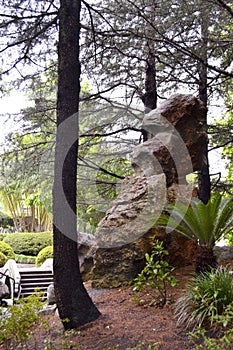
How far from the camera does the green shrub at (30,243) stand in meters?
16.0

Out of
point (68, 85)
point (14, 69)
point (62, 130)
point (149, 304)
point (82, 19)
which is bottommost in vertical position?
point (149, 304)

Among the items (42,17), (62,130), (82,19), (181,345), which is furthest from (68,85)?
(181,345)

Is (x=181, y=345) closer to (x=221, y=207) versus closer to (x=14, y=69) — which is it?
(x=221, y=207)

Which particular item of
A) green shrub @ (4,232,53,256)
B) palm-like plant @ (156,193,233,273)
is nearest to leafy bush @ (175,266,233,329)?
palm-like plant @ (156,193,233,273)

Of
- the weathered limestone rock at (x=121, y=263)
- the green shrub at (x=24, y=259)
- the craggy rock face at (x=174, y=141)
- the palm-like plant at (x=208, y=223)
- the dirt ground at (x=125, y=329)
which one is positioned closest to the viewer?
the dirt ground at (x=125, y=329)

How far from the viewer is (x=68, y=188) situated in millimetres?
4359

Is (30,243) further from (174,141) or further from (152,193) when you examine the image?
(152,193)

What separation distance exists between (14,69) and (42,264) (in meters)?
9.09

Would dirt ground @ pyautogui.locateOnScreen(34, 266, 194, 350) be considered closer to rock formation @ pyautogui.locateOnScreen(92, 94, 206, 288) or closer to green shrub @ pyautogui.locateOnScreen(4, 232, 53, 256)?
rock formation @ pyautogui.locateOnScreen(92, 94, 206, 288)

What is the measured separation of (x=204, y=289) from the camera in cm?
369

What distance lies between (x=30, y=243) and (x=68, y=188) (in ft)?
41.1

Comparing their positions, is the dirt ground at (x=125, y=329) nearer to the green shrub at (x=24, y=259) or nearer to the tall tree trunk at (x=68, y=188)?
the tall tree trunk at (x=68, y=188)

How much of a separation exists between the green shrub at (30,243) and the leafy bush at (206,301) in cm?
1282

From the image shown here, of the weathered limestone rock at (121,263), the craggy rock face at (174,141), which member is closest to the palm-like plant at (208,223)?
the weathered limestone rock at (121,263)
